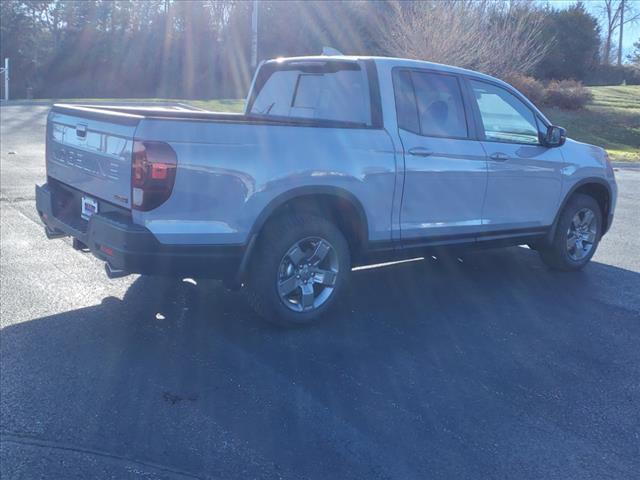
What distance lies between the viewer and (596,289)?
7.55 meters

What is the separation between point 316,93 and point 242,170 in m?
1.76

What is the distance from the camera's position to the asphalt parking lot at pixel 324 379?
13.3ft

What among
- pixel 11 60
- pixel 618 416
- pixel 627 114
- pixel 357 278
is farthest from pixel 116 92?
pixel 618 416

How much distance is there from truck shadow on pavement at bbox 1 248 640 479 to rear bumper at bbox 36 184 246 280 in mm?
575

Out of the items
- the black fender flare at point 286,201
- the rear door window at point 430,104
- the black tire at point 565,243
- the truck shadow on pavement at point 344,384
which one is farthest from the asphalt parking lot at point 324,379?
the rear door window at point 430,104

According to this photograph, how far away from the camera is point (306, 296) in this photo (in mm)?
5934

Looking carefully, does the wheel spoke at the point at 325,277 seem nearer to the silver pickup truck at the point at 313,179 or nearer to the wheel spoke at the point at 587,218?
the silver pickup truck at the point at 313,179

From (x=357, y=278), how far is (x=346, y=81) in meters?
1.96

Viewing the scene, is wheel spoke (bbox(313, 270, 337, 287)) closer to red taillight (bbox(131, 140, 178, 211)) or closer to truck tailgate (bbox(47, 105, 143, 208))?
red taillight (bbox(131, 140, 178, 211))

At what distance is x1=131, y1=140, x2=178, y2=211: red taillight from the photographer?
4988mm

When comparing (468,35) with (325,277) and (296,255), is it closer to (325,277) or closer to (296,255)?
(325,277)

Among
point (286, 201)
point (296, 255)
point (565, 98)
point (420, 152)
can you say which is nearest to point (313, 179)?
point (286, 201)

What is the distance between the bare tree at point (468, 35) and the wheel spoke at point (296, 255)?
23182mm

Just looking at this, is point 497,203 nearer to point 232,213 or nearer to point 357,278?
point 357,278
